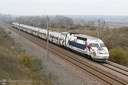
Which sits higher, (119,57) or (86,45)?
(86,45)

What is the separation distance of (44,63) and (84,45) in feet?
20.6

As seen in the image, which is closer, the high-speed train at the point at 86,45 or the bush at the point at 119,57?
the high-speed train at the point at 86,45

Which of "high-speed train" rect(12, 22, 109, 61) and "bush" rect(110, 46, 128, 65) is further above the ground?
"high-speed train" rect(12, 22, 109, 61)

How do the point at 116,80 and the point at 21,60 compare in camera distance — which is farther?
the point at 21,60

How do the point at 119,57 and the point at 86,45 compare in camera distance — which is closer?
the point at 119,57

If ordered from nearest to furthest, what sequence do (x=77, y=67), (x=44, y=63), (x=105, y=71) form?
(x=105, y=71)
(x=77, y=67)
(x=44, y=63)

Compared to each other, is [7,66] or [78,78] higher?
[7,66]

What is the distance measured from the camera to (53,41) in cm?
5272

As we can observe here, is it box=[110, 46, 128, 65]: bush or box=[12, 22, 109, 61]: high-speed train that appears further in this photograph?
box=[110, 46, 128, 65]: bush

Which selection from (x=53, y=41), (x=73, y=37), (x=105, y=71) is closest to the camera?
(x=105, y=71)

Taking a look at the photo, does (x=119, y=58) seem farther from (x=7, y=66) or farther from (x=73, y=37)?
(x=7, y=66)

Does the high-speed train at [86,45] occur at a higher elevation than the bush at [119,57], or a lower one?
higher

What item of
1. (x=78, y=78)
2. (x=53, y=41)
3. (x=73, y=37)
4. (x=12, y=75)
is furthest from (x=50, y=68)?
(x=53, y=41)

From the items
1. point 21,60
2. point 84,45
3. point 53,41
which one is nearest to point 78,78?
point 21,60
